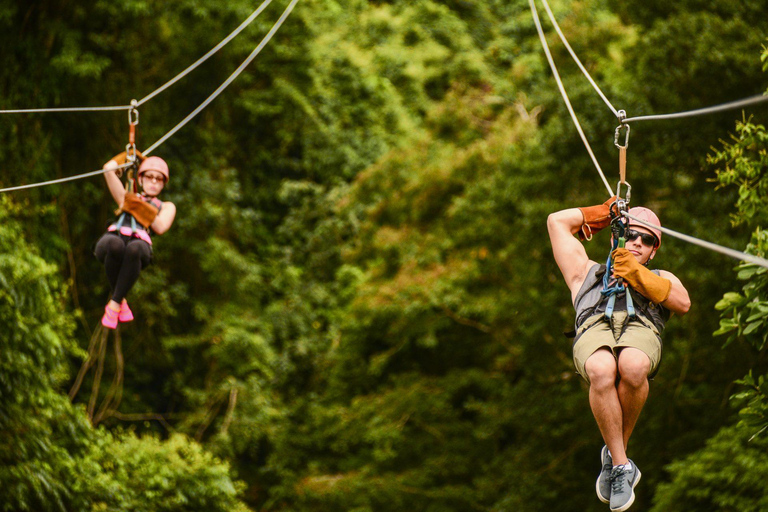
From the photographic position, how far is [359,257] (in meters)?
12.6

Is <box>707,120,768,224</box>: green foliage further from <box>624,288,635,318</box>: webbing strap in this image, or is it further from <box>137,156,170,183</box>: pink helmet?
<box>137,156,170,183</box>: pink helmet

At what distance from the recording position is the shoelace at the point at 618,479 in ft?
10.5

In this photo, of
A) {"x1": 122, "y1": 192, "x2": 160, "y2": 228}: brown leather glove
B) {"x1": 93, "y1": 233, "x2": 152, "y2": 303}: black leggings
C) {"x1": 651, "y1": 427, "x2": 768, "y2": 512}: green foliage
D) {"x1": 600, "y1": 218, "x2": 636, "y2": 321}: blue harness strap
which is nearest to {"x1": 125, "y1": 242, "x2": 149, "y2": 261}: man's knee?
{"x1": 93, "y1": 233, "x2": 152, "y2": 303}: black leggings

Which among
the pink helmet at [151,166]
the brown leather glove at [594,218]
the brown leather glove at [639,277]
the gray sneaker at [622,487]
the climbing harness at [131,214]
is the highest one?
the pink helmet at [151,166]

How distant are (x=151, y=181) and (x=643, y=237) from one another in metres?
2.49

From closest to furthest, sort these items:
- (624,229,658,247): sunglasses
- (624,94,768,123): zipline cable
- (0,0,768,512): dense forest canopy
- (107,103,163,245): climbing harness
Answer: (624,94,768,123): zipline cable
(624,229,658,247): sunglasses
(107,103,163,245): climbing harness
(0,0,768,512): dense forest canopy

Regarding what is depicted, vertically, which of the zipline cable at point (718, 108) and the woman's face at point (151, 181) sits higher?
the woman's face at point (151, 181)

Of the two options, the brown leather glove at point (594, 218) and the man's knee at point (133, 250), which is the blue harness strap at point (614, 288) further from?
the man's knee at point (133, 250)

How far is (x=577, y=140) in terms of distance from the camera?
29.8ft

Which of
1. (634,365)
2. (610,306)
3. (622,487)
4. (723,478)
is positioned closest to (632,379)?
(634,365)

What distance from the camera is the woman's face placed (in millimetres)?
4645

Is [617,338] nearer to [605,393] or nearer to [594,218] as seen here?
[605,393]

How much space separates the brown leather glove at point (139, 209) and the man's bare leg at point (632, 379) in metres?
2.49

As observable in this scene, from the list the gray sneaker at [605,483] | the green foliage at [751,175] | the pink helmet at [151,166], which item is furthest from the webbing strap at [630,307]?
the pink helmet at [151,166]
